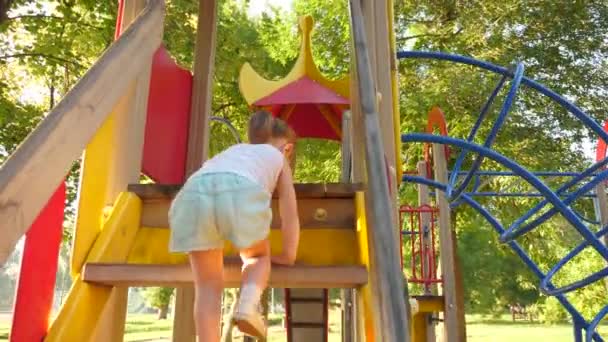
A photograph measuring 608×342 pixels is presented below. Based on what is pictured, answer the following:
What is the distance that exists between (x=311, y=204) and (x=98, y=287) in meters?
0.92

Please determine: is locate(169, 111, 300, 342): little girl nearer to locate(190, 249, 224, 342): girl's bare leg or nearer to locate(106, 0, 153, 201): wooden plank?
locate(190, 249, 224, 342): girl's bare leg

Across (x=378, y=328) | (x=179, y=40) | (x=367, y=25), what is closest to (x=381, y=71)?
(x=367, y=25)

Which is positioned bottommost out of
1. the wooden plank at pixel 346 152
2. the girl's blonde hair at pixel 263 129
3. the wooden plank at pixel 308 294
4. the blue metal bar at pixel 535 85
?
the wooden plank at pixel 308 294

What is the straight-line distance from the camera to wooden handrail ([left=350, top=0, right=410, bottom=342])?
1.21m

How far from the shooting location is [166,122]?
3104 millimetres

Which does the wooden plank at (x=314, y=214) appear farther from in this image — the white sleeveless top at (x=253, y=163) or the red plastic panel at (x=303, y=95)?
the red plastic panel at (x=303, y=95)

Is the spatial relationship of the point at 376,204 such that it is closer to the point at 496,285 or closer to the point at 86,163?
the point at 86,163

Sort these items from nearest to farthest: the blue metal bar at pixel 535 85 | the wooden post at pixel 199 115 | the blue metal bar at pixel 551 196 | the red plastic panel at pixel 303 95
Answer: the wooden post at pixel 199 115
the blue metal bar at pixel 551 196
the blue metal bar at pixel 535 85
the red plastic panel at pixel 303 95

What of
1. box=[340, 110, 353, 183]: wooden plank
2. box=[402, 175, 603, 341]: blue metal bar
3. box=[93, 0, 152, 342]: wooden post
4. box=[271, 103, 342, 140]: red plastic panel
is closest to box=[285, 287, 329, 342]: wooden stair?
box=[340, 110, 353, 183]: wooden plank

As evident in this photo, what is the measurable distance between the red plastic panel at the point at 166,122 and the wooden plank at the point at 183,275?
1.07 m

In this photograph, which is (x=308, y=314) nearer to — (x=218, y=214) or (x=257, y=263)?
(x=257, y=263)

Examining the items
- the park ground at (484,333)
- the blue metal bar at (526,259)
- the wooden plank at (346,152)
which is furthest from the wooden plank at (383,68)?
the park ground at (484,333)

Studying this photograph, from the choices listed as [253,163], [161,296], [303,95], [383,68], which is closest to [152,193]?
[253,163]

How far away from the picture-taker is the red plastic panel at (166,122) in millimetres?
2982
